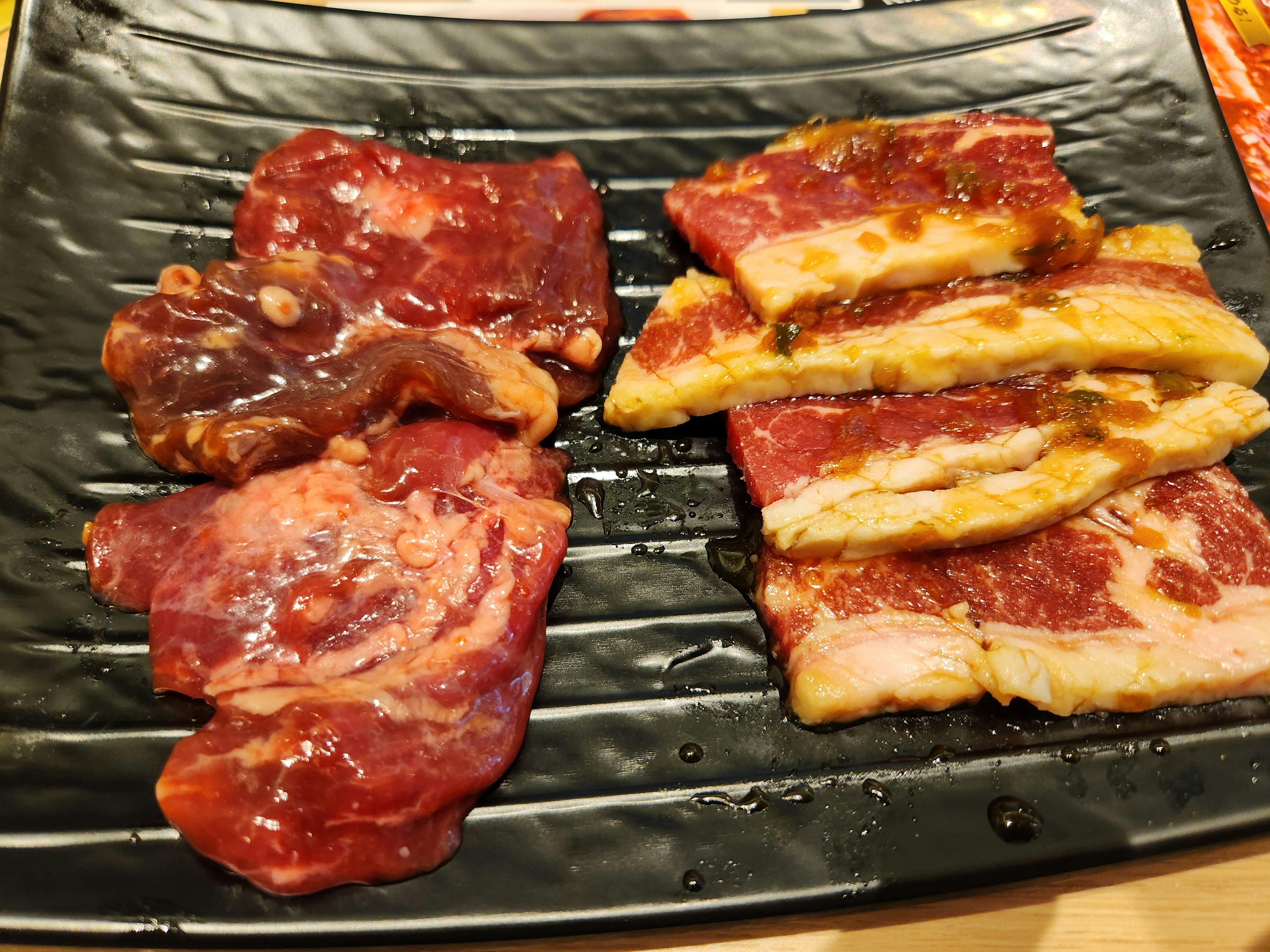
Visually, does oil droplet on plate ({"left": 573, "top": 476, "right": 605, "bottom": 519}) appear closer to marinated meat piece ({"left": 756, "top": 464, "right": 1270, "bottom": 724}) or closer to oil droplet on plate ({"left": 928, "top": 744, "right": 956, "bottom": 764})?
marinated meat piece ({"left": 756, "top": 464, "right": 1270, "bottom": 724})

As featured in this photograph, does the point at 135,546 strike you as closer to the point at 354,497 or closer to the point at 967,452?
the point at 354,497

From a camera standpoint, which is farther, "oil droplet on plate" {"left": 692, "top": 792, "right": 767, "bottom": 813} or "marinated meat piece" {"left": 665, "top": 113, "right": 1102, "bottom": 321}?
"marinated meat piece" {"left": 665, "top": 113, "right": 1102, "bottom": 321}

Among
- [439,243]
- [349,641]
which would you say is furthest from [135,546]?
[439,243]

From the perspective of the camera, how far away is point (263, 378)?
2.64 meters

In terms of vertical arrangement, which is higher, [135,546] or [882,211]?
[882,211]

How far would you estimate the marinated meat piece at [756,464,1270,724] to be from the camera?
2355 millimetres

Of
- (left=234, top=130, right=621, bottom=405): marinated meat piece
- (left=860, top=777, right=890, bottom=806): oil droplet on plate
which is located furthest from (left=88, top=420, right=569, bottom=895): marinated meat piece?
(left=860, top=777, right=890, bottom=806): oil droplet on plate

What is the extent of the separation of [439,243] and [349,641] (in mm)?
1583

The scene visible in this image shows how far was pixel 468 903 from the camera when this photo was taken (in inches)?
84.7

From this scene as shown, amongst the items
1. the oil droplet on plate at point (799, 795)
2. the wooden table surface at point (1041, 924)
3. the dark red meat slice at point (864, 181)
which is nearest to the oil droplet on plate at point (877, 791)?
the oil droplet on plate at point (799, 795)

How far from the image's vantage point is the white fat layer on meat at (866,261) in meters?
2.79

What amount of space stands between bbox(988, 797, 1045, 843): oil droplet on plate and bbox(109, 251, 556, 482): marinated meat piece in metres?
1.99

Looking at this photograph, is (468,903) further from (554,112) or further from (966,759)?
(554,112)

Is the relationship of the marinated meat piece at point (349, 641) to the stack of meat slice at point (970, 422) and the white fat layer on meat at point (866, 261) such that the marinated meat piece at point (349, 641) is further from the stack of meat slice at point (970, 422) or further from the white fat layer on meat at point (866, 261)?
the white fat layer on meat at point (866, 261)
